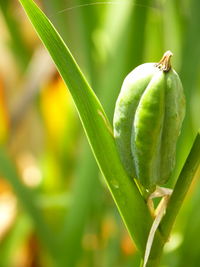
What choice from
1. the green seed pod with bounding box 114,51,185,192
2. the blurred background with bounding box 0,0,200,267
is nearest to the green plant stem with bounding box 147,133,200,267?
the green seed pod with bounding box 114,51,185,192

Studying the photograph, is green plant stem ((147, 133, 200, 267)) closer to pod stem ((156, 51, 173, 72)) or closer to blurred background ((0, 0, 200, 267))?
pod stem ((156, 51, 173, 72))

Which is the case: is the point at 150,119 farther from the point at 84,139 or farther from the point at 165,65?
the point at 84,139

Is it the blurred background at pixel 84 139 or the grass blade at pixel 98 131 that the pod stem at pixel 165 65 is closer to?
the grass blade at pixel 98 131

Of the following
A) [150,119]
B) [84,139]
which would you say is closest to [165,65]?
[150,119]

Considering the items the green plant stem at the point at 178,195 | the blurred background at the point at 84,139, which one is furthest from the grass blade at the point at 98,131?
the blurred background at the point at 84,139

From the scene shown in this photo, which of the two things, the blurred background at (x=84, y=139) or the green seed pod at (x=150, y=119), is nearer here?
the green seed pod at (x=150, y=119)

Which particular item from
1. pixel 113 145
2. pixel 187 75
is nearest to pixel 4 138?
pixel 187 75
